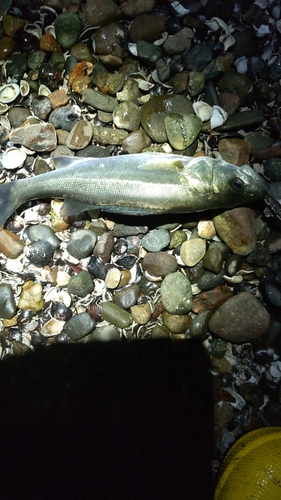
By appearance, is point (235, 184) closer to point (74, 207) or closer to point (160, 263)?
point (160, 263)

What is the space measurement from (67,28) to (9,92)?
2.91ft

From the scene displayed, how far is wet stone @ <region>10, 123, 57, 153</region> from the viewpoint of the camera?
133 inches

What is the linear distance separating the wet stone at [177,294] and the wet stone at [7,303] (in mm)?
1528

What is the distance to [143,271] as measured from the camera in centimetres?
353

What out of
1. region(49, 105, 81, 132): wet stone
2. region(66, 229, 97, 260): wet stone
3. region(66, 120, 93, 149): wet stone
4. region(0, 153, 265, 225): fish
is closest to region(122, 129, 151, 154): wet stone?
region(66, 120, 93, 149): wet stone

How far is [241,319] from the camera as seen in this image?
10.8ft

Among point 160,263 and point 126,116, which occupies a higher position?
point 126,116

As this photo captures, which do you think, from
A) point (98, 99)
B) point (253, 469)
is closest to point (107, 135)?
point (98, 99)

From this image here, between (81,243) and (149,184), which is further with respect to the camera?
(81,243)

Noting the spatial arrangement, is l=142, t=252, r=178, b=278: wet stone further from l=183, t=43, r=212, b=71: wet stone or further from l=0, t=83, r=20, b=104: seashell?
l=0, t=83, r=20, b=104: seashell

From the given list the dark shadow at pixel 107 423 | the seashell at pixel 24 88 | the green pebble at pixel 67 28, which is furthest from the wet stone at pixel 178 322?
the green pebble at pixel 67 28

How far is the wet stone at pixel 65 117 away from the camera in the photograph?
3438 mm

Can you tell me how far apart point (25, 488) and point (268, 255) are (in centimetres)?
335

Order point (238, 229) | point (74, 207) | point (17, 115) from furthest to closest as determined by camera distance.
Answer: point (17, 115) → point (238, 229) → point (74, 207)
